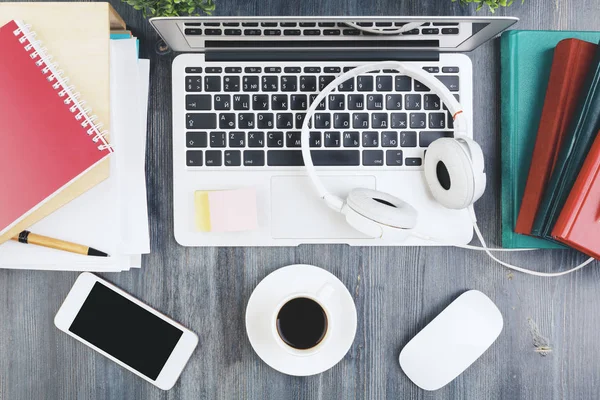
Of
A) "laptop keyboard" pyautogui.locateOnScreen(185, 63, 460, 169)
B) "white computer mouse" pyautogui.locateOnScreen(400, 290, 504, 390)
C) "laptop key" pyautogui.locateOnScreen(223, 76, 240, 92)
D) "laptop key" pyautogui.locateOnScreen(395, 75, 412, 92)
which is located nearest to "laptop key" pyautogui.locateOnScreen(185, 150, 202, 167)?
"laptop keyboard" pyautogui.locateOnScreen(185, 63, 460, 169)

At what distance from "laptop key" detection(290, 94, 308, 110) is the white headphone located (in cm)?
2

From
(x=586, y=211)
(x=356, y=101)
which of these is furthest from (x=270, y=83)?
(x=586, y=211)

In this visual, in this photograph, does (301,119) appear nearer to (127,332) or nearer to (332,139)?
(332,139)

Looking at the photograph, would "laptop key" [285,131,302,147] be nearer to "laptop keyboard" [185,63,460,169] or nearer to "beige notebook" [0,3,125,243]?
"laptop keyboard" [185,63,460,169]

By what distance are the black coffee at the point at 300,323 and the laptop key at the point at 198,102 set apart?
31 centimetres

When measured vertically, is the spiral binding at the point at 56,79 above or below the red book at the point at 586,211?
above

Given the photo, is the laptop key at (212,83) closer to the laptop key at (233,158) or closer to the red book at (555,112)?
the laptop key at (233,158)

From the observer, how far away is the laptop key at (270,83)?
646mm

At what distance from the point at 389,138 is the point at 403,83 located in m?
0.08

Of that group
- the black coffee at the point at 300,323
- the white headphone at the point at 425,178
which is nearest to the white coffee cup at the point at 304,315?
the black coffee at the point at 300,323

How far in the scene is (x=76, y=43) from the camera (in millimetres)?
592

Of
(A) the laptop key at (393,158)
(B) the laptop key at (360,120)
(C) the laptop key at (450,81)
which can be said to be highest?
(C) the laptop key at (450,81)

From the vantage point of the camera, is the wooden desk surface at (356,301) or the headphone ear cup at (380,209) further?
the wooden desk surface at (356,301)

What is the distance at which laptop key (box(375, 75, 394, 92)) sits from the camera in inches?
25.4
